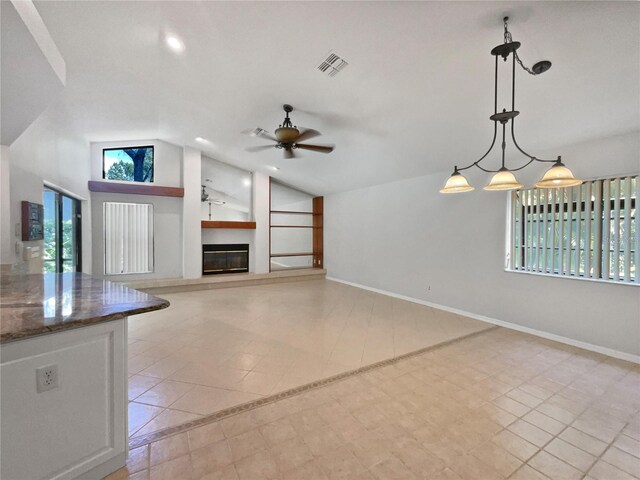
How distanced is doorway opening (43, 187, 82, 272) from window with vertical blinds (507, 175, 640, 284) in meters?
6.59

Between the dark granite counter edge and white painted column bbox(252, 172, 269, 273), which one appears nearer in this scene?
the dark granite counter edge

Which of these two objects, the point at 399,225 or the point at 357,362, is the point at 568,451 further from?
the point at 399,225

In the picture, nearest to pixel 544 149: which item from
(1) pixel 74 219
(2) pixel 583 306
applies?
(2) pixel 583 306

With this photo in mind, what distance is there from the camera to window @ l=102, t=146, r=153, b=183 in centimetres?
640

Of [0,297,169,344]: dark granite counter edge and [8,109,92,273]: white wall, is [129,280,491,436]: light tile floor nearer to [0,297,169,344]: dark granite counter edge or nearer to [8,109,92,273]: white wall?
[0,297,169,344]: dark granite counter edge

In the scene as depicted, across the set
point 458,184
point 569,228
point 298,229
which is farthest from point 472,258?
point 298,229

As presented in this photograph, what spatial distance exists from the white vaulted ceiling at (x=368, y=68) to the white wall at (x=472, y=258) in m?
0.50

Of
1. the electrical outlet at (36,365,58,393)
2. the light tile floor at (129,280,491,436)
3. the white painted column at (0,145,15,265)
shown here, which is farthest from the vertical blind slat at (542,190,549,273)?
the white painted column at (0,145,15,265)

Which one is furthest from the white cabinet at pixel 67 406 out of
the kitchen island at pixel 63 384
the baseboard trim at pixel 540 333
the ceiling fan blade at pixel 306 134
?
the baseboard trim at pixel 540 333

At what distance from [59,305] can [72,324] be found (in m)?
0.39

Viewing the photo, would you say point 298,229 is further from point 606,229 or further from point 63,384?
point 63,384

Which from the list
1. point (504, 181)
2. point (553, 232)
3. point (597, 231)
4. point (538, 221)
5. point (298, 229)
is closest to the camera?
point (504, 181)

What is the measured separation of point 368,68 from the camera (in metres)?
2.91

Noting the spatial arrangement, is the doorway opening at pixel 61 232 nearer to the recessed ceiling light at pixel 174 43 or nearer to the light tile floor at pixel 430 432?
the recessed ceiling light at pixel 174 43
